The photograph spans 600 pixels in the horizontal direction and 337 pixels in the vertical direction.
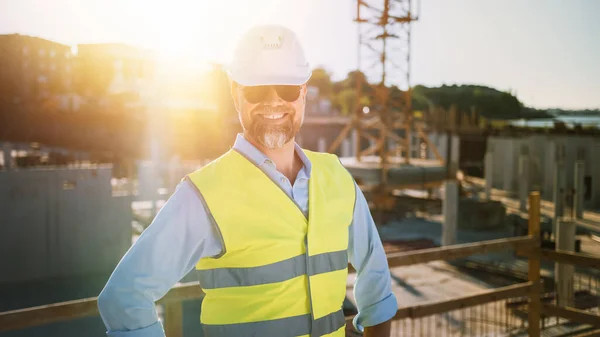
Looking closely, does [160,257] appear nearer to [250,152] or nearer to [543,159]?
[250,152]

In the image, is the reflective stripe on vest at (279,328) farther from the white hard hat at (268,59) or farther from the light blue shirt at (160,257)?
the white hard hat at (268,59)

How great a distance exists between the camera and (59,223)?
39.3 feet

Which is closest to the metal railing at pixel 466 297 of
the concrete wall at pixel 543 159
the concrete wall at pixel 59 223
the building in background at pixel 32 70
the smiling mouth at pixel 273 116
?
the smiling mouth at pixel 273 116

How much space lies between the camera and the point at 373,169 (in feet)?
67.1

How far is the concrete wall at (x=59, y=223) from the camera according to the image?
37.2ft

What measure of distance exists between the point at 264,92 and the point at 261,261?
1.82 feet

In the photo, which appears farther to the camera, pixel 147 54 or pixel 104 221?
pixel 147 54

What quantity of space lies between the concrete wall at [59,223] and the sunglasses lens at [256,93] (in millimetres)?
11306

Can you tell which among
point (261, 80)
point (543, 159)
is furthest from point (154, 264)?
point (543, 159)

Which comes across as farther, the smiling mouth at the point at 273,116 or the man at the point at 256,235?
the smiling mouth at the point at 273,116

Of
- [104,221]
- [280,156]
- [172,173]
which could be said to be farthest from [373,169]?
[280,156]

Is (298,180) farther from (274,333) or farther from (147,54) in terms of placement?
(147,54)

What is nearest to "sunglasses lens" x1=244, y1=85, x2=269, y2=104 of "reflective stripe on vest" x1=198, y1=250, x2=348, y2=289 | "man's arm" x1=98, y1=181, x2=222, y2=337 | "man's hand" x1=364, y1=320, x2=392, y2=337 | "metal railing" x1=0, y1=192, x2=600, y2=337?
"man's arm" x1=98, y1=181, x2=222, y2=337

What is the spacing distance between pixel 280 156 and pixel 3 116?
57.4 ft
